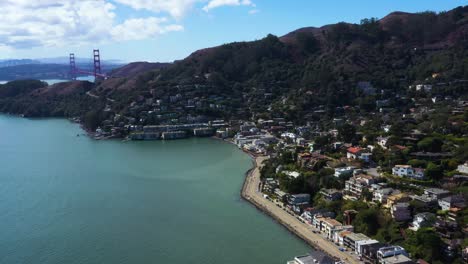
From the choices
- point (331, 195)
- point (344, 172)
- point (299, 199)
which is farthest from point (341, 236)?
point (344, 172)

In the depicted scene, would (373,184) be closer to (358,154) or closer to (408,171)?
(408,171)

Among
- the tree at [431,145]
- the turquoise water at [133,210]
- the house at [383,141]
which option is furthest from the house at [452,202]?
the house at [383,141]

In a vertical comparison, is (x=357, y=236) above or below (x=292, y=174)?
below

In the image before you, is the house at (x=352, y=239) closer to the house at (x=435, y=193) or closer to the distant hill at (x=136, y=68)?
the house at (x=435, y=193)

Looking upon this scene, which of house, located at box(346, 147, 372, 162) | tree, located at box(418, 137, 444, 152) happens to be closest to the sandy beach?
house, located at box(346, 147, 372, 162)

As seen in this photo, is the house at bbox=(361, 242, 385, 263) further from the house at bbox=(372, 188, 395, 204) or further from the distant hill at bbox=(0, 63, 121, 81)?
the distant hill at bbox=(0, 63, 121, 81)

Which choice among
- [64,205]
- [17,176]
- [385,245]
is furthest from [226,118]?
[385,245]
